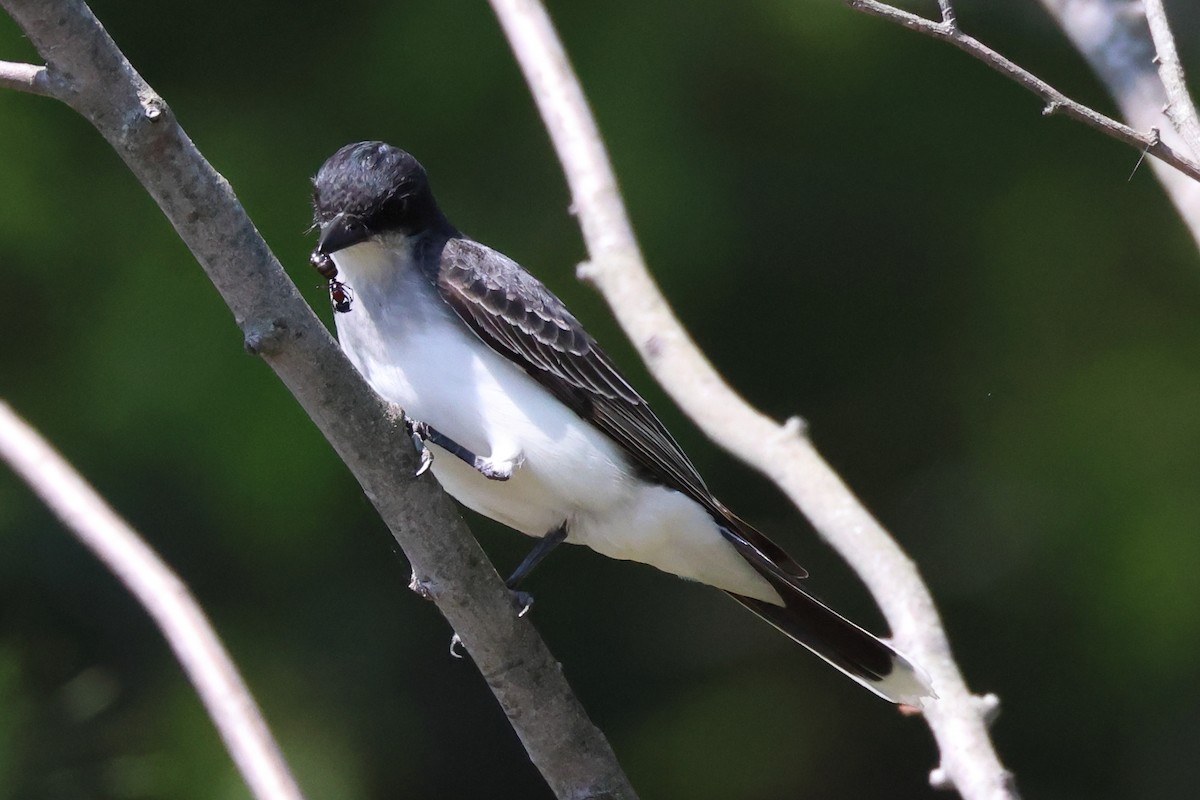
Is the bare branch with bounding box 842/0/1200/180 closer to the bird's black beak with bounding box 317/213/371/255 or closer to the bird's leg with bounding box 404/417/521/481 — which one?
the bird's leg with bounding box 404/417/521/481

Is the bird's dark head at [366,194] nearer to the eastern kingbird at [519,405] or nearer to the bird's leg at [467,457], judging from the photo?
the eastern kingbird at [519,405]

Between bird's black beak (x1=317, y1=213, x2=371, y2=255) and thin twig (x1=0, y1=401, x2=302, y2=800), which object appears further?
bird's black beak (x1=317, y1=213, x2=371, y2=255)

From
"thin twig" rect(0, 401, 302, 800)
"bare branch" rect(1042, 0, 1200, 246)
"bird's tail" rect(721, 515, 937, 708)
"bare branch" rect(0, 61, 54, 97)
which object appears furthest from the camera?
"bird's tail" rect(721, 515, 937, 708)

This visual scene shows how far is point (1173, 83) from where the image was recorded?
1.27 m

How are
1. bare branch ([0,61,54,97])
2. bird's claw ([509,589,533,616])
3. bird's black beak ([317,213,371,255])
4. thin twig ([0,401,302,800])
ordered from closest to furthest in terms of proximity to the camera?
thin twig ([0,401,302,800]), bare branch ([0,61,54,97]), bird's claw ([509,589,533,616]), bird's black beak ([317,213,371,255])

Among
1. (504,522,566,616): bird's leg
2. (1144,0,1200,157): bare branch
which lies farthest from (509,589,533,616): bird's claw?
(1144,0,1200,157): bare branch

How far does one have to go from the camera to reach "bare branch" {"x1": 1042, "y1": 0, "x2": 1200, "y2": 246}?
158 centimetres

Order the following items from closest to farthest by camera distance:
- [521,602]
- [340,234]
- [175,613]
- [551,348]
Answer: [175,613], [521,602], [340,234], [551,348]

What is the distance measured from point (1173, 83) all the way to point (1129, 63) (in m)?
0.45

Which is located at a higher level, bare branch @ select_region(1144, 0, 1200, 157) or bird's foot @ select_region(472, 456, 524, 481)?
bare branch @ select_region(1144, 0, 1200, 157)

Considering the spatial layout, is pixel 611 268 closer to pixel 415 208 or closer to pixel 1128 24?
pixel 415 208

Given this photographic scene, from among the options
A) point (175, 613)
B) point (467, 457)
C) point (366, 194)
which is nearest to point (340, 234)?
point (366, 194)

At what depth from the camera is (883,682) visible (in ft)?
7.32

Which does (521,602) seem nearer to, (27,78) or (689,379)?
(689,379)
